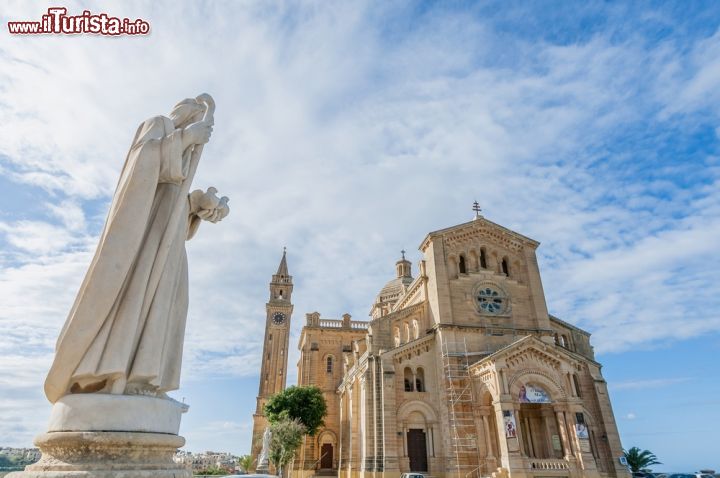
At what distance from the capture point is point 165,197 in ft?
13.8

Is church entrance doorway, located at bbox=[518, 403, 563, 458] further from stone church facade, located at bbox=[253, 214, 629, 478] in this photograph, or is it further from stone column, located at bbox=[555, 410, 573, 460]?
stone column, located at bbox=[555, 410, 573, 460]

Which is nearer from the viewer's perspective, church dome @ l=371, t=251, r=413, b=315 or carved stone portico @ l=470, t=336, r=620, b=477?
carved stone portico @ l=470, t=336, r=620, b=477

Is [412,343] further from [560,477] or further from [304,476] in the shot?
[304,476]

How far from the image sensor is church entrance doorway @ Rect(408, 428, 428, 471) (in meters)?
25.5

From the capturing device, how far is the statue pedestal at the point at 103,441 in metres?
3.04

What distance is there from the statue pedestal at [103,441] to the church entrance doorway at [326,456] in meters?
42.0

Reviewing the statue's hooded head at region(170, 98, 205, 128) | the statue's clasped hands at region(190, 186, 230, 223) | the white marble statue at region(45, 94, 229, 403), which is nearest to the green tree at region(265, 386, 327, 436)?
the statue's clasped hands at region(190, 186, 230, 223)

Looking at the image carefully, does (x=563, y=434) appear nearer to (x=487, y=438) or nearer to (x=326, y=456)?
(x=487, y=438)

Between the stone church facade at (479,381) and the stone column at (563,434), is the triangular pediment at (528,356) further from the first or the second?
the stone column at (563,434)

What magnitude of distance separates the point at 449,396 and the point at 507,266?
37.9 ft

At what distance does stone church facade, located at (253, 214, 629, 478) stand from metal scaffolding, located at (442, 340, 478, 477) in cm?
6

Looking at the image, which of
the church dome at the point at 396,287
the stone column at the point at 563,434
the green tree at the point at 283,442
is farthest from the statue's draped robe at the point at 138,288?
the church dome at the point at 396,287

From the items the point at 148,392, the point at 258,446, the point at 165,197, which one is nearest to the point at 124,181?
the point at 165,197

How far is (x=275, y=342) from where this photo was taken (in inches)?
2035
